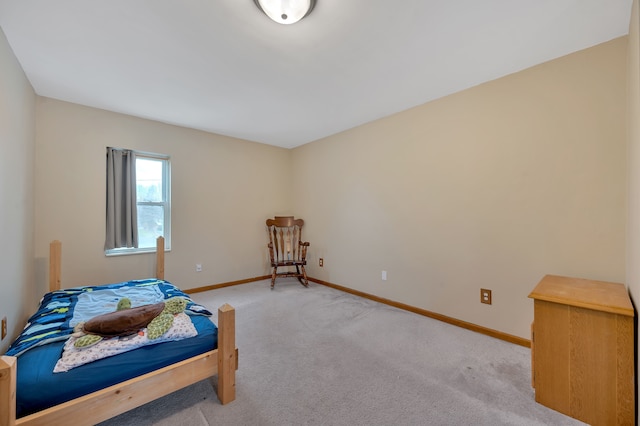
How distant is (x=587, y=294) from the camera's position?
5.17ft

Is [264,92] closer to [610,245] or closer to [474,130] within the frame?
[474,130]

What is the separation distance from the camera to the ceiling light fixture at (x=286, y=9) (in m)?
1.45

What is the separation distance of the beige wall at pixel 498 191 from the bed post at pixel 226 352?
213cm

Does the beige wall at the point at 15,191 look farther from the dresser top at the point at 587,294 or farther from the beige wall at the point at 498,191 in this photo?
the dresser top at the point at 587,294

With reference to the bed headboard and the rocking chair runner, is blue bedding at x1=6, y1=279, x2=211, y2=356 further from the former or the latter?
the rocking chair runner

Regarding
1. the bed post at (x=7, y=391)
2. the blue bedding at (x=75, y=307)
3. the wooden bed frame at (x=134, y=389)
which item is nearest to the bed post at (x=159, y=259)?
the blue bedding at (x=75, y=307)

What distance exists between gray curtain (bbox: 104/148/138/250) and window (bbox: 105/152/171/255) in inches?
4.8

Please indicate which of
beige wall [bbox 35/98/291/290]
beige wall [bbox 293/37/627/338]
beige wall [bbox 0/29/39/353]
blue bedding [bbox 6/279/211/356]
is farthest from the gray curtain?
beige wall [bbox 293/37/627/338]

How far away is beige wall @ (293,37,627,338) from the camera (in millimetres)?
1889

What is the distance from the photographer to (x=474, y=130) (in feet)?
8.20

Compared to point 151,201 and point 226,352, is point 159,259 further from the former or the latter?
point 226,352

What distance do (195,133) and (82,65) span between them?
164 centimetres

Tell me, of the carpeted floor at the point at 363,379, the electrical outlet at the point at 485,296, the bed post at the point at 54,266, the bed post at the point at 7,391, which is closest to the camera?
the bed post at the point at 7,391

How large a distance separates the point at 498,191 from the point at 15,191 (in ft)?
13.4
